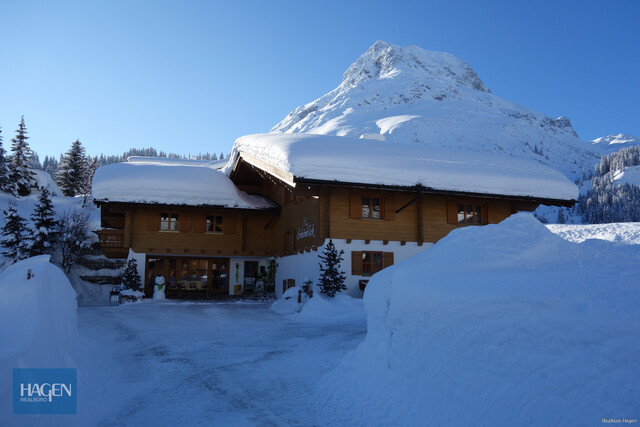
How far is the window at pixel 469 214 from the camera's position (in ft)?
72.3

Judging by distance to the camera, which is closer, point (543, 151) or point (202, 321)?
point (202, 321)

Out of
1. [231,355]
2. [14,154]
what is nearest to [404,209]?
[231,355]

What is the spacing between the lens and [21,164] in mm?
50719

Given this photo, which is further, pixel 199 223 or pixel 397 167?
pixel 199 223

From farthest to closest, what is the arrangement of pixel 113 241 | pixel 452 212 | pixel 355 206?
pixel 113 241 < pixel 452 212 < pixel 355 206

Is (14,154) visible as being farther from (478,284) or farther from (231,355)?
(478,284)

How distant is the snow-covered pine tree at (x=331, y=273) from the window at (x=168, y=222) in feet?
32.8

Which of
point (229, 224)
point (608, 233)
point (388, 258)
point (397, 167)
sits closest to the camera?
point (608, 233)

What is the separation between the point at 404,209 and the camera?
68.9 feet

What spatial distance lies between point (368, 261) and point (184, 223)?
35.0ft

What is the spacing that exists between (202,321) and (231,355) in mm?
5658

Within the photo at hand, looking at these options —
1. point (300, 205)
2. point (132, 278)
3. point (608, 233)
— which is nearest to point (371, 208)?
point (300, 205)

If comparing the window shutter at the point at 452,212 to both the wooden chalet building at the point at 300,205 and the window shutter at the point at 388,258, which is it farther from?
the window shutter at the point at 388,258

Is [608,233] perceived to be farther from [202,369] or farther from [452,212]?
[452,212]
